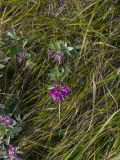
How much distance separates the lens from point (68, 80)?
1.85m

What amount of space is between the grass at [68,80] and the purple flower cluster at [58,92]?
0.23 feet

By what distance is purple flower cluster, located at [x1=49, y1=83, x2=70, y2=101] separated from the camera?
173 cm

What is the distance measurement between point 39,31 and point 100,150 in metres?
0.56

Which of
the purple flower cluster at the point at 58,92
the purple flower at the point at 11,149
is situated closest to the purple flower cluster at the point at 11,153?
the purple flower at the point at 11,149

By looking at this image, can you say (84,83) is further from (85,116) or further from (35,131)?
(35,131)

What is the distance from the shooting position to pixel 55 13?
1.98 m

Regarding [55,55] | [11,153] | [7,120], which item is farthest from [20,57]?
[11,153]

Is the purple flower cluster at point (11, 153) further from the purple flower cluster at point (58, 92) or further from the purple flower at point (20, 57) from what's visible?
the purple flower at point (20, 57)

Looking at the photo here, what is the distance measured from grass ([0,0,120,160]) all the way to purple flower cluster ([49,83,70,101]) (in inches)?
2.7

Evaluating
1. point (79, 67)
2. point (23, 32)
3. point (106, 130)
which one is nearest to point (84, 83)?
point (79, 67)

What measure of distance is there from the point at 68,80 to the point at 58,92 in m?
0.13

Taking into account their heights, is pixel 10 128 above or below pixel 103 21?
below

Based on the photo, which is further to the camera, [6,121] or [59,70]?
[59,70]

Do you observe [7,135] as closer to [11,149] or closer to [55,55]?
[11,149]
